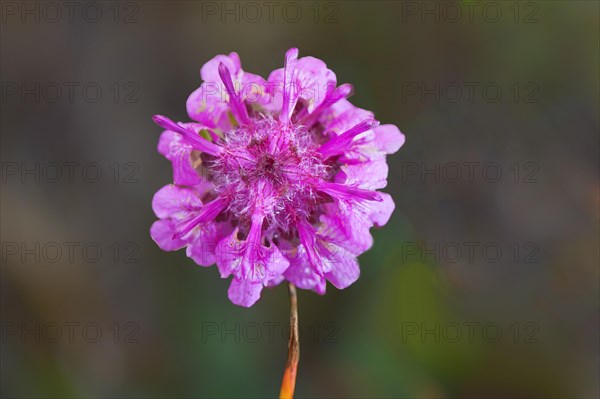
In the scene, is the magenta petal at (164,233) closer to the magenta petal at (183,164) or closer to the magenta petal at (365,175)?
the magenta petal at (183,164)

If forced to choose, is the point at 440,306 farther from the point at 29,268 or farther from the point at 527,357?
the point at 29,268

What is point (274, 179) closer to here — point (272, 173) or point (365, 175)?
point (272, 173)

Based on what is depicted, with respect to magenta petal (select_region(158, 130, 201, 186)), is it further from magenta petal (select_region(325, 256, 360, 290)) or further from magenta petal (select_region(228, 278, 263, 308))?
magenta petal (select_region(325, 256, 360, 290))

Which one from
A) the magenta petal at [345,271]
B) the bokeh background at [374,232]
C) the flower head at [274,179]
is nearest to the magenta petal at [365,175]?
the flower head at [274,179]

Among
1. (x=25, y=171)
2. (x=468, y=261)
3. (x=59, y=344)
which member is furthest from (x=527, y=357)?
(x=25, y=171)

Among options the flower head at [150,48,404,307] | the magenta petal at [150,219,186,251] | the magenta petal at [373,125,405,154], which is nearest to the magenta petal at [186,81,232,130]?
the flower head at [150,48,404,307]
